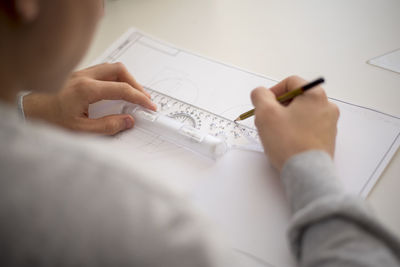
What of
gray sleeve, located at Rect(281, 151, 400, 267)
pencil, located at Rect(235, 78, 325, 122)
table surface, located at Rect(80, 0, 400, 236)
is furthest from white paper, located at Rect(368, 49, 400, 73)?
gray sleeve, located at Rect(281, 151, 400, 267)

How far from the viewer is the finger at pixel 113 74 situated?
0.73 m

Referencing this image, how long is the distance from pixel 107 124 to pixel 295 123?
1.03ft

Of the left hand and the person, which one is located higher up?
the person

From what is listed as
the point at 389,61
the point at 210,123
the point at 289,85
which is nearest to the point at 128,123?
the point at 210,123

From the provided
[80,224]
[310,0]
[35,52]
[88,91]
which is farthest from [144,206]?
[310,0]

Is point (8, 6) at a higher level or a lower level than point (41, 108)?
higher

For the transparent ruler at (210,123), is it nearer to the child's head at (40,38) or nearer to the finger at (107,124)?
the finger at (107,124)

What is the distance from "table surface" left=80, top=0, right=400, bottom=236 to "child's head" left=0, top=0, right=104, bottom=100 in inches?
17.0

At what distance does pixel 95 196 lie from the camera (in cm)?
28

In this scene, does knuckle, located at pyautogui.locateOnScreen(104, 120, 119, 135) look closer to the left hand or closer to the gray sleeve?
the left hand

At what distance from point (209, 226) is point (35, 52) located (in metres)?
0.23

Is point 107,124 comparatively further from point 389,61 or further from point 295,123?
point 389,61

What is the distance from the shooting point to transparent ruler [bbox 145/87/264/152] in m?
0.64

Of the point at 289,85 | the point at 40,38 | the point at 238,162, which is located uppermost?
the point at 40,38
